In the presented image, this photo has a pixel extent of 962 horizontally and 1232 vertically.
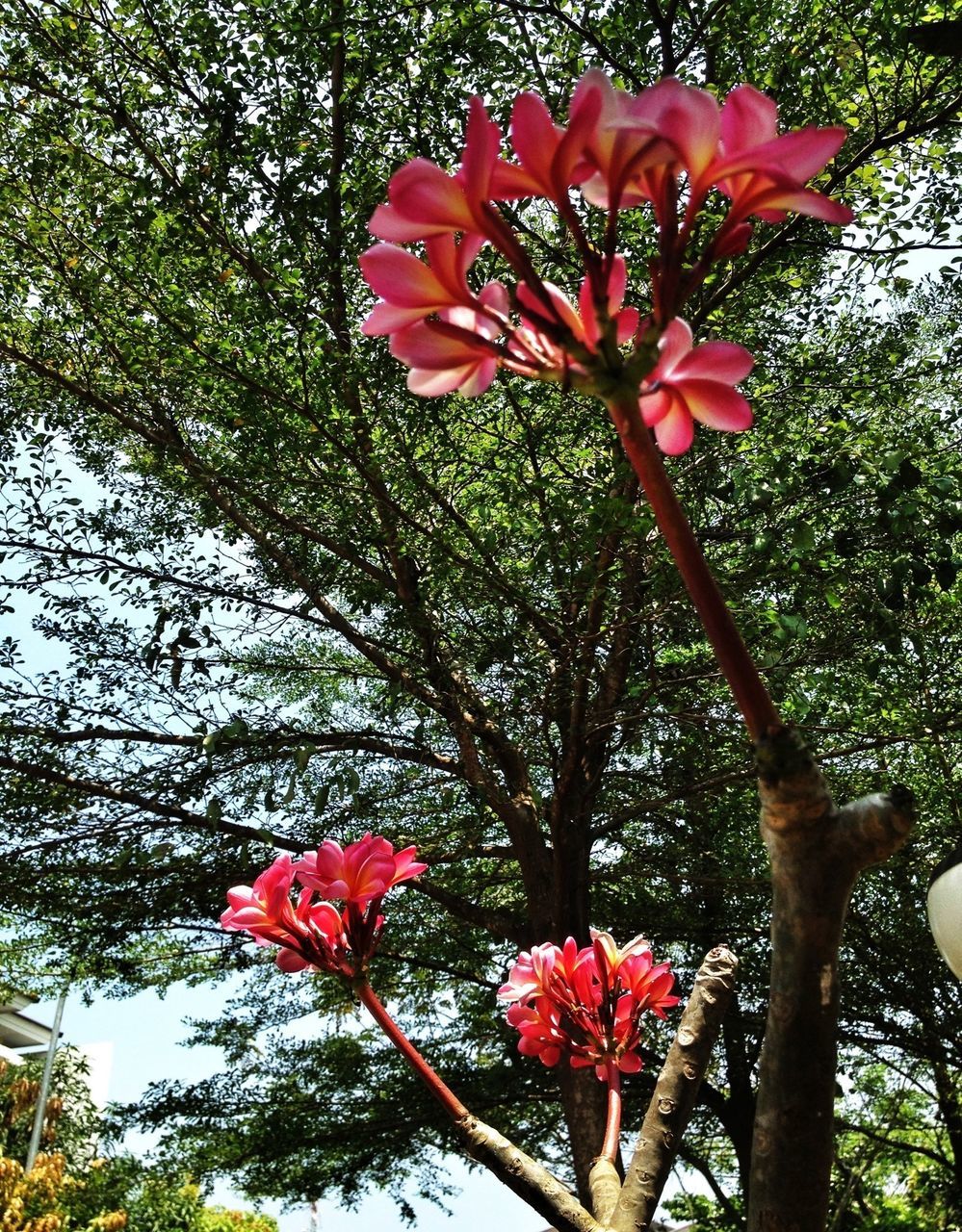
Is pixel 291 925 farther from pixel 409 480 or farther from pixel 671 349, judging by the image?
pixel 409 480

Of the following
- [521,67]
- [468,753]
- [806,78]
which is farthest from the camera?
[468,753]

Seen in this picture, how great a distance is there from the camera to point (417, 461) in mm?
5176

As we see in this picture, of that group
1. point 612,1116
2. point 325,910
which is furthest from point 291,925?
point 612,1116

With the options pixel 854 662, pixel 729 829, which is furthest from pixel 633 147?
pixel 729 829

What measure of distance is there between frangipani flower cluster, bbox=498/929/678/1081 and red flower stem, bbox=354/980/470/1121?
0.33 meters

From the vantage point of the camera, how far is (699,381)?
64 cm

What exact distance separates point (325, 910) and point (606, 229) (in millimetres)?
724

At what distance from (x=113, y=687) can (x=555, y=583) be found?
8.55ft

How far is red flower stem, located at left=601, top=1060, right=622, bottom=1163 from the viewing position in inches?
45.8

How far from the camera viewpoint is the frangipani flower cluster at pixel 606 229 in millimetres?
590

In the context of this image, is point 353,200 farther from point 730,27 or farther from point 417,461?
point 730,27

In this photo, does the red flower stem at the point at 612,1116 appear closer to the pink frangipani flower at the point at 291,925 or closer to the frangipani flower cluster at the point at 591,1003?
the frangipani flower cluster at the point at 591,1003

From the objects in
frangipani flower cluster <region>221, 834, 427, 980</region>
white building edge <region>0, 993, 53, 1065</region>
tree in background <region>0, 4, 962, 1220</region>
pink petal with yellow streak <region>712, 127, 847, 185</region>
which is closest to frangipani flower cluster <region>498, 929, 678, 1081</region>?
frangipani flower cluster <region>221, 834, 427, 980</region>

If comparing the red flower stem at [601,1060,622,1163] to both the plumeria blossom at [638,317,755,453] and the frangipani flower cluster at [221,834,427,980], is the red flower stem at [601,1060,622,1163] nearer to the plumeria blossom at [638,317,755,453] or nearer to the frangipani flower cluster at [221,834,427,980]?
the frangipani flower cluster at [221,834,427,980]
